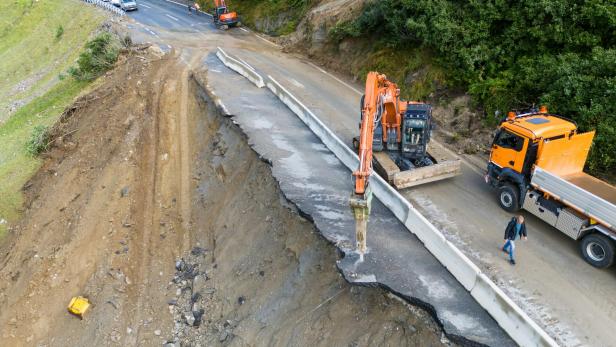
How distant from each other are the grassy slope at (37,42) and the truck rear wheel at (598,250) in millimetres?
35431

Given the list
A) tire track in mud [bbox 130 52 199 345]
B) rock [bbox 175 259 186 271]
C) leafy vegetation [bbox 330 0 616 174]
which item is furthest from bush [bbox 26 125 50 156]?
leafy vegetation [bbox 330 0 616 174]

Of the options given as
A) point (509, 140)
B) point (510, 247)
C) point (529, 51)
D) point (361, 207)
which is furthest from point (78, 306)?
point (529, 51)

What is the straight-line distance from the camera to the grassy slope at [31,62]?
2317 cm

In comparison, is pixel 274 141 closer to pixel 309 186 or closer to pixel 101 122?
pixel 309 186

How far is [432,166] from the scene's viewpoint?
48.0 feet

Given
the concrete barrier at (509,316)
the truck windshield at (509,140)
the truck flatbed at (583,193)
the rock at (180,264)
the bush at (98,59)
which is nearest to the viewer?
the concrete barrier at (509,316)

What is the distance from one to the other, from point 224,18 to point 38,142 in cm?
1910

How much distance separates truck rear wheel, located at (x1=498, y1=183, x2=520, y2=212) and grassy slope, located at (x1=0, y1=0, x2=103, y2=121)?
3281 cm

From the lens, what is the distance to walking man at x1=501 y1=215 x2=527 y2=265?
11.2 metres

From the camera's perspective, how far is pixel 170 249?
16.7m

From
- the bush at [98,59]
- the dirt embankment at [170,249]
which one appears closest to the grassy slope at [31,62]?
the bush at [98,59]

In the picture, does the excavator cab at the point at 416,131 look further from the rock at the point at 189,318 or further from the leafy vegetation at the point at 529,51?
the rock at the point at 189,318

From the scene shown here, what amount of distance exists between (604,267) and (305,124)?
12069 millimetres

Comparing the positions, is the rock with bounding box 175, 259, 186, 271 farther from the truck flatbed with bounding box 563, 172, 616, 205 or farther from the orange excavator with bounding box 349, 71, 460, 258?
the truck flatbed with bounding box 563, 172, 616, 205
